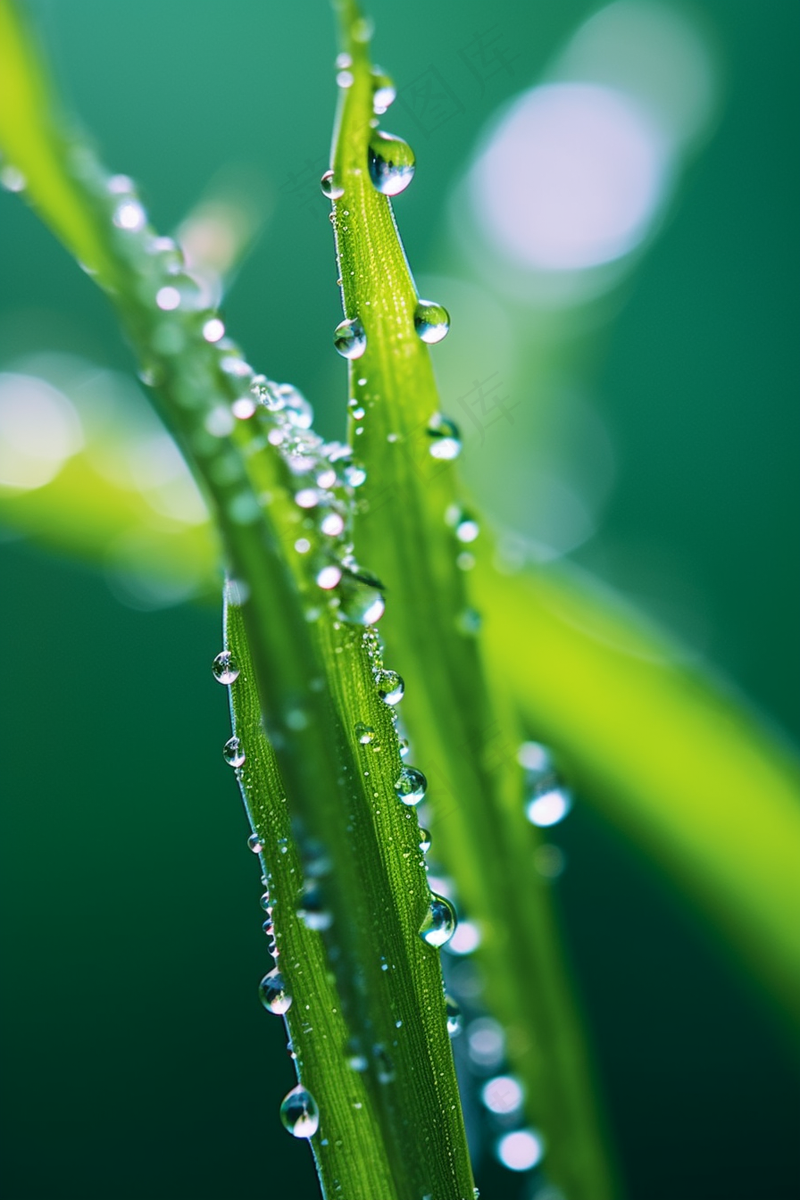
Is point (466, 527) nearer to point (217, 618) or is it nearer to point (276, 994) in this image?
point (276, 994)

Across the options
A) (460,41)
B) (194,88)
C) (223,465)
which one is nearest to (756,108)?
(460,41)

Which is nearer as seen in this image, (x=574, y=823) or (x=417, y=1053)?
(x=417, y=1053)

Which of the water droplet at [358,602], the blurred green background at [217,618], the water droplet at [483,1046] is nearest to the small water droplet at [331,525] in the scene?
the water droplet at [358,602]

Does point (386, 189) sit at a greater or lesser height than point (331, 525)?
greater

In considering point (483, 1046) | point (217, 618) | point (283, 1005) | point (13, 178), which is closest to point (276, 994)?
point (283, 1005)

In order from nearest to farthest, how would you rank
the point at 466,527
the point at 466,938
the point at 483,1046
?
1. the point at 466,527
2. the point at 466,938
3. the point at 483,1046

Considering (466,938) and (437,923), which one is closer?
(437,923)

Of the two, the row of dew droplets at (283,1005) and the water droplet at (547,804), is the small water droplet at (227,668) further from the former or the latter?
the water droplet at (547,804)

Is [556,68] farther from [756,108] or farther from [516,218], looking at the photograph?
[756,108]
